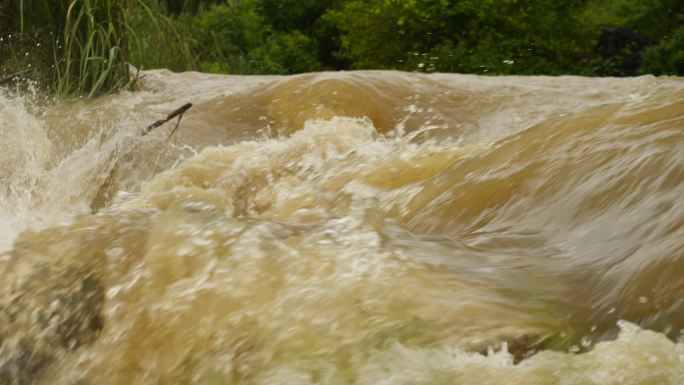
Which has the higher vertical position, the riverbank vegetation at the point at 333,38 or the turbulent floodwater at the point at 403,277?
the turbulent floodwater at the point at 403,277

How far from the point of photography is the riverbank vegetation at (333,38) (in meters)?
6.43

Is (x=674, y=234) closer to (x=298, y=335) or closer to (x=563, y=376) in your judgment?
(x=563, y=376)

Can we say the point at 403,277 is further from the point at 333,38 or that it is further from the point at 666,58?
the point at 333,38

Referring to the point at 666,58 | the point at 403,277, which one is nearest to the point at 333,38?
the point at 666,58

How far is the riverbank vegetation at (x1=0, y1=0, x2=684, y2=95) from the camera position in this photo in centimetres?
643

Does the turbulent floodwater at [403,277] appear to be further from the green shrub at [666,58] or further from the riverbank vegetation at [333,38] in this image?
the green shrub at [666,58]

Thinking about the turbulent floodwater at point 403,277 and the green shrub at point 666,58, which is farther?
the green shrub at point 666,58

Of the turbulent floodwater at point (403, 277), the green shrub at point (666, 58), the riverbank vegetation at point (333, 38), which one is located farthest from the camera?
the green shrub at point (666, 58)

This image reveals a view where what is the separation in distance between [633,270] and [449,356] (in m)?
0.51

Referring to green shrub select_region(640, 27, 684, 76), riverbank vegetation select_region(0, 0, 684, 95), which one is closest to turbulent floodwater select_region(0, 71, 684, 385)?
riverbank vegetation select_region(0, 0, 684, 95)

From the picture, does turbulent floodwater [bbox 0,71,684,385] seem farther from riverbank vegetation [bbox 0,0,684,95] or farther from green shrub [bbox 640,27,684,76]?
green shrub [bbox 640,27,684,76]

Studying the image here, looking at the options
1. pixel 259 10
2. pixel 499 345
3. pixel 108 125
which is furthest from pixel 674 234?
pixel 259 10

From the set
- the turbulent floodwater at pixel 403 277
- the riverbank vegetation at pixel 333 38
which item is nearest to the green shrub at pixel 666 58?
the riverbank vegetation at pixel 333 38

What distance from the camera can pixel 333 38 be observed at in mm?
12406
